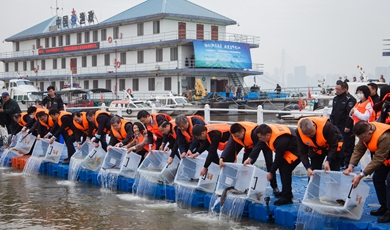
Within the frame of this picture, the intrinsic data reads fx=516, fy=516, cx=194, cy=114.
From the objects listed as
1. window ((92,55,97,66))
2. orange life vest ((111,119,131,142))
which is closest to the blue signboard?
window ((92,55,97,66))

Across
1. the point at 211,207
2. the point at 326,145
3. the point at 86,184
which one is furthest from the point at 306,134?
the point at 86,184

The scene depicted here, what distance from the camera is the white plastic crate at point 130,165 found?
11492mm

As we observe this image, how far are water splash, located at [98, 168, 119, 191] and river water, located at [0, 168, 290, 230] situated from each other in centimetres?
18

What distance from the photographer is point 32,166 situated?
47.2ft

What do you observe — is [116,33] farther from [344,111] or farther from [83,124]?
[344,111]

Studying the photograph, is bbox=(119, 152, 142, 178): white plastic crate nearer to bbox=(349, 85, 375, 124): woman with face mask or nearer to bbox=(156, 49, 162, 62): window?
bbox=(349, 85, 375, 124): woman with face mask

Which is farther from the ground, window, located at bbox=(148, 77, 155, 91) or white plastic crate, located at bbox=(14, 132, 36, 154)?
window, located at bbox=(148, 77, 155, 91)

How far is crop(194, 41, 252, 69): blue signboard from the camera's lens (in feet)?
147

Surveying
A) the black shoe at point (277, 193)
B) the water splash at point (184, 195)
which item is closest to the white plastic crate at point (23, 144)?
the water splash at point (184, 195)

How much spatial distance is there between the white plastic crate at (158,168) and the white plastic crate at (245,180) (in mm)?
1652

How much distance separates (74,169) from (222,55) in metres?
34.5

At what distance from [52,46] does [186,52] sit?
1919cm

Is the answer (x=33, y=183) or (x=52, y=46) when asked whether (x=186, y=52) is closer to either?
(x=52, y=46)

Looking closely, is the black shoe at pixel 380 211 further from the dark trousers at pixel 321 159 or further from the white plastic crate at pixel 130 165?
the white plastic crate at pixel 130 165
